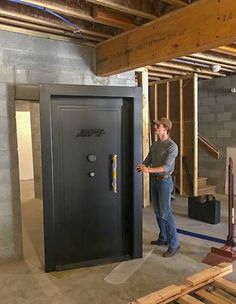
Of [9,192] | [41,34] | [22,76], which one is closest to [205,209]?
[9,192]

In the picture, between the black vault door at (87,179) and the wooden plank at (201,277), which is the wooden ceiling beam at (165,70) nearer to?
the black vault door at (87,179)

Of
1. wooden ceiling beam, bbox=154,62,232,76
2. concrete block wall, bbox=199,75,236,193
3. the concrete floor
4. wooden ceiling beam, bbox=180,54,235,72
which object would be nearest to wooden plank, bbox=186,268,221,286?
the concrete floor

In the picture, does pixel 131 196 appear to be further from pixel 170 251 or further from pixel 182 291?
pixel 182 291

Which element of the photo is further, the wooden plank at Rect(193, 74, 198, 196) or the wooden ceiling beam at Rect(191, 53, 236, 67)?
the wooden plank at Rect(193, 74, 198, 196)

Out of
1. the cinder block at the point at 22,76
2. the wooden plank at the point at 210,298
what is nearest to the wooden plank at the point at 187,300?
the wooden plank at the point at 210,298

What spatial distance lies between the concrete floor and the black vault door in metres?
0.25

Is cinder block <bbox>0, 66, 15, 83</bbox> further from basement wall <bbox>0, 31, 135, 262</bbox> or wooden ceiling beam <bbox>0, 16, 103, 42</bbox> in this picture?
wooden ceiling beam <bbox>0, 16, 103, 42</bbox>

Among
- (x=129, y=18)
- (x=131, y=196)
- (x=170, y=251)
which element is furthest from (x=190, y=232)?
(x=129, y=18)

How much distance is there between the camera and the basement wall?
3.28m

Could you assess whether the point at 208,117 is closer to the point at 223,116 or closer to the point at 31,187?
the point at 223,116

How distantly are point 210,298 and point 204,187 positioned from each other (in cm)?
476

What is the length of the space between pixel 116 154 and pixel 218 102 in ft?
13.9

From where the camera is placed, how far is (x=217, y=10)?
2424 millimetres

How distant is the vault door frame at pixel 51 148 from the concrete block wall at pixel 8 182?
0.54m
